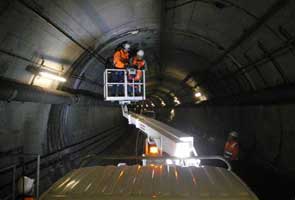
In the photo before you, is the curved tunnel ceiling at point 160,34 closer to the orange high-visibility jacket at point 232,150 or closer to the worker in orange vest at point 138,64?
the worker in orange vest at point 138,64

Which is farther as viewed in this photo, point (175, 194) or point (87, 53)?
point (87, 53)

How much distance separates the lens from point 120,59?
352 inches

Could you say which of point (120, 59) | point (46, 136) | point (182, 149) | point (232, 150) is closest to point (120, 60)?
point (120, 59)

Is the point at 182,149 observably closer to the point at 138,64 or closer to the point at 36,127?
the point at 36,127

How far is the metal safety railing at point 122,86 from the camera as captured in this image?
351 inches

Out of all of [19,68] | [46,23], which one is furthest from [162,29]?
[19,68]

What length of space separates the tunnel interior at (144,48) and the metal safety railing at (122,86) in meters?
0.95

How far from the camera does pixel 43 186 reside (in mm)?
6410

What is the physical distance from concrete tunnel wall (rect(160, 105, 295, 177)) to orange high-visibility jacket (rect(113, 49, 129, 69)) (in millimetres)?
4915

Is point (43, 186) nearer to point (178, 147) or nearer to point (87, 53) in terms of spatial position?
point (87, 53)

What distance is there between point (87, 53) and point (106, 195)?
21.1 ft

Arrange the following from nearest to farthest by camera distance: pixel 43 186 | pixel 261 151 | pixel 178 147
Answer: pixel 178 147 → pixel 43 186 → pixel 261 151

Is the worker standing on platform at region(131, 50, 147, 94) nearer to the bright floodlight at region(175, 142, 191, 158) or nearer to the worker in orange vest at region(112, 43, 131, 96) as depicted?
the worker in orange vest at region(112, 43, 131, 96)

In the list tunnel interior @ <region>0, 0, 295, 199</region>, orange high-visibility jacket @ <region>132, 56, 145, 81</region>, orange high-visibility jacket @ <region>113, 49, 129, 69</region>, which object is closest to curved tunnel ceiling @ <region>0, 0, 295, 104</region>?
tunnel interior @ <region>0, 0, 295, 199</region>
